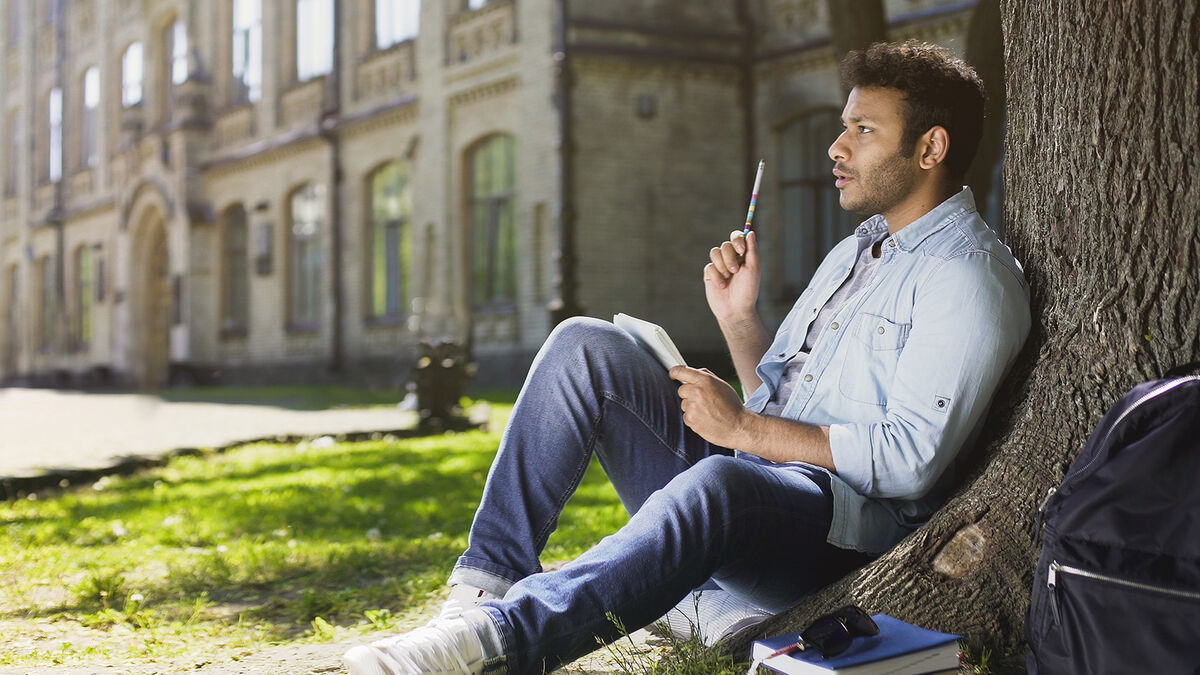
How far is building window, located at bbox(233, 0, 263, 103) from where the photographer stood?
982 inches

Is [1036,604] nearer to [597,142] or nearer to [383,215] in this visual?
[597,142]

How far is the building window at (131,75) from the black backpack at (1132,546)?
30.5m

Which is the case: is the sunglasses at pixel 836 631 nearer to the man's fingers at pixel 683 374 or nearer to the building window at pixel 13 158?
the man's fingers at pixel 683 374

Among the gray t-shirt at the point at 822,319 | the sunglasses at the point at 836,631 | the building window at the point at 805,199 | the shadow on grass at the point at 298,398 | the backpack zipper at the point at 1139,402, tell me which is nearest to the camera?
the backpack zipper at the point at 1139,402

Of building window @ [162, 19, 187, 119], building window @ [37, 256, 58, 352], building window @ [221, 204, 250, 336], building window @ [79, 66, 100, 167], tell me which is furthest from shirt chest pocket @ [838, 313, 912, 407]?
building window @ [37, 256, 58, 352]

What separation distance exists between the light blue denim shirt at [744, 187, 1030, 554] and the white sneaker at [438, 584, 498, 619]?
73cm

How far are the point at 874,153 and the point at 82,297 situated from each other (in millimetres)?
32786

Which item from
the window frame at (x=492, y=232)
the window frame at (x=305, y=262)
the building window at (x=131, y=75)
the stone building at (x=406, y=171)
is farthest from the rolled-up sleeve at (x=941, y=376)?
the building window at (x=131, y=75)

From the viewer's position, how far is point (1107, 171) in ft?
8.66

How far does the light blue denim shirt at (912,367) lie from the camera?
2672mm

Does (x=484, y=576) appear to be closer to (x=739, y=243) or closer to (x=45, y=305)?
(x=739, y=243)

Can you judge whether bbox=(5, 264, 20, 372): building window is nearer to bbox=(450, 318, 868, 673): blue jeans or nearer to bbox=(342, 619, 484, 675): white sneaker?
bbox=(450, 318, 868, 673): blue jeans

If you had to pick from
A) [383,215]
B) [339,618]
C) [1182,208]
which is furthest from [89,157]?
[1182,208]

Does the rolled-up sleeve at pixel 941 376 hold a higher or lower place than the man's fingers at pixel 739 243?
lower
